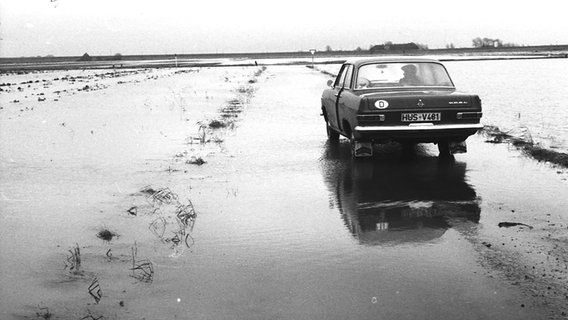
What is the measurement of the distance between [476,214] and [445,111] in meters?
3.27

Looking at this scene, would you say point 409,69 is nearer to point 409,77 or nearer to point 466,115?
point 409,77

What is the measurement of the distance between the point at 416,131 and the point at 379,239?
4162mm

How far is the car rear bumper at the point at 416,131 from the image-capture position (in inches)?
380

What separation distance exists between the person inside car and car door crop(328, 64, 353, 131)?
3.43 feet

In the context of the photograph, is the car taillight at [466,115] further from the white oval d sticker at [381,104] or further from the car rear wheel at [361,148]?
the car rear wheel at [361,148]

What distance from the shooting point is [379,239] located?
19.2 ft

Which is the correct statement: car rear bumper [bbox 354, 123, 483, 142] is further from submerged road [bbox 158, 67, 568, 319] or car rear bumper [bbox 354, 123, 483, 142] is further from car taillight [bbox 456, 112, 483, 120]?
submerged road [bbox 158, 67, 568, 319]

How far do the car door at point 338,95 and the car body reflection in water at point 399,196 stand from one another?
2.95ft

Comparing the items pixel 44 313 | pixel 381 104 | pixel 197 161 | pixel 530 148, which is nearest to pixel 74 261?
pixel 44 313

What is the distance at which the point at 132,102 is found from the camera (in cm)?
2466

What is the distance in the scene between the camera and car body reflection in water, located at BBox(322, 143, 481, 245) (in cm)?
619

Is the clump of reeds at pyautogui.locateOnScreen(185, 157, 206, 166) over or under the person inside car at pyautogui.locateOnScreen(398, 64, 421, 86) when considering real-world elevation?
under

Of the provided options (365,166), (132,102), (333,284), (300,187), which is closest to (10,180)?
(300,187)

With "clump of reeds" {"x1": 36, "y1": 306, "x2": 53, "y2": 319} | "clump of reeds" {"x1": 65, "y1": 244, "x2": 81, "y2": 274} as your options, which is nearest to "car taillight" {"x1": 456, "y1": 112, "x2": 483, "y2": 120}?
"clump of reeds" {"x1": 65, "y1": 244, "x2": 81, "y2": 274}
